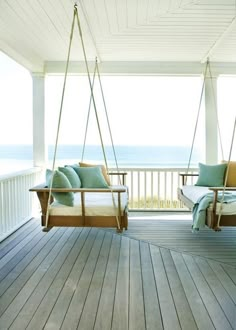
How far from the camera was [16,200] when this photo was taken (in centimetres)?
466

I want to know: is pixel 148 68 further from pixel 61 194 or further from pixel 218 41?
pixel 61 194

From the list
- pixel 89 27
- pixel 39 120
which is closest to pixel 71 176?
pixel 39 120

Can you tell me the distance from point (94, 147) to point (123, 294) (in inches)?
750

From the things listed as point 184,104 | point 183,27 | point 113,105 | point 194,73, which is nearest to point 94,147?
point 113,105

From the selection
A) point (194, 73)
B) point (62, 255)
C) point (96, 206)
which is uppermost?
point (194, 73)

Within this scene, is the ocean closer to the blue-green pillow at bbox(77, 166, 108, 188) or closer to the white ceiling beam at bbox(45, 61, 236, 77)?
the white ceiling beam at bbox(45, 61, 236, 77)

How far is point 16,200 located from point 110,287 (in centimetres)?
251

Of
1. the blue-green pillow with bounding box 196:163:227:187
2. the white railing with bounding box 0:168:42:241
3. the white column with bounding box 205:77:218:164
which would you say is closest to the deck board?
the blue-green pillow with bounding box 196:163:227:187

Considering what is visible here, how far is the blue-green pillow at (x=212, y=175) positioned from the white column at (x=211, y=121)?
1.53 ft

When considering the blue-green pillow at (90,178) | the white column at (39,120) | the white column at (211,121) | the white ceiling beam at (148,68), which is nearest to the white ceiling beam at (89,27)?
the white ceiling beam at (148,68)

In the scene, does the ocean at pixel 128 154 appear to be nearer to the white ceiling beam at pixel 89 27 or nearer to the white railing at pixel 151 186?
the white railing at pixel 151 186

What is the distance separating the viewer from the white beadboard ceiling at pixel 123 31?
3467mm

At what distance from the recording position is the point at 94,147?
2141cm

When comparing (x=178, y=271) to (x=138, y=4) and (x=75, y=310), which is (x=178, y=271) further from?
(x=138, y=4)
